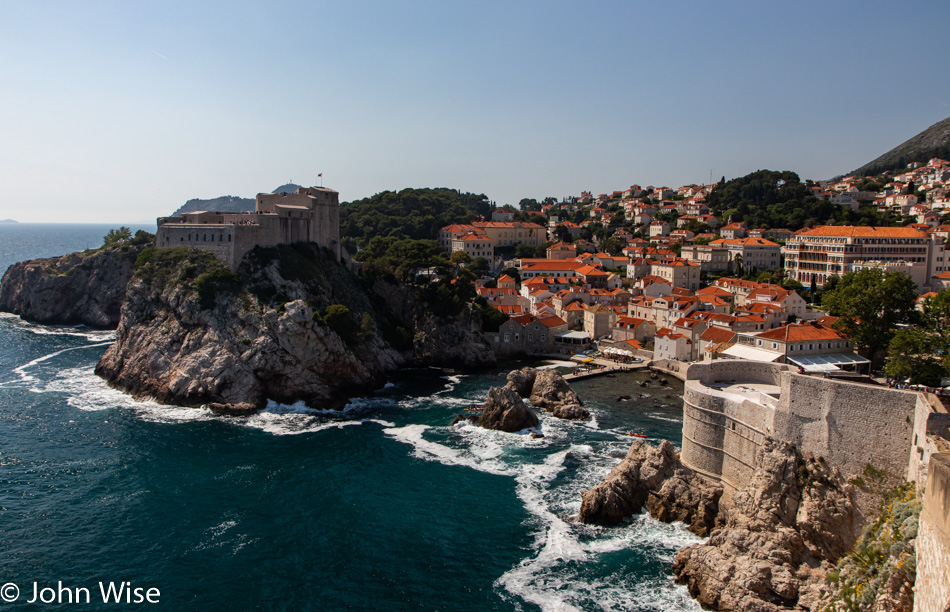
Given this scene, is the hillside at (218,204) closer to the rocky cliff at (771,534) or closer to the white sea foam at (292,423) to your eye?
the white sea foam at (292,423)

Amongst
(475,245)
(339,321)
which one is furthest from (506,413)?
(475,245)

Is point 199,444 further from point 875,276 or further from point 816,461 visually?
point 875,276

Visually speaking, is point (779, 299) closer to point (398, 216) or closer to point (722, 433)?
point (722, 433)

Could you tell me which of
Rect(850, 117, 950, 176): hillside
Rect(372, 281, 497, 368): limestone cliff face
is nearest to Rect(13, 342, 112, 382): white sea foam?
Rect(372, 281, 497, 368): limestone cliff face

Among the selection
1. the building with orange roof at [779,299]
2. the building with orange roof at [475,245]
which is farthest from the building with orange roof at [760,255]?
the building with orange roof at [475,245]

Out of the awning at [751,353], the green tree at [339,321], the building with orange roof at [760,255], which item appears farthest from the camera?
the building with orange roof at [760,255]
